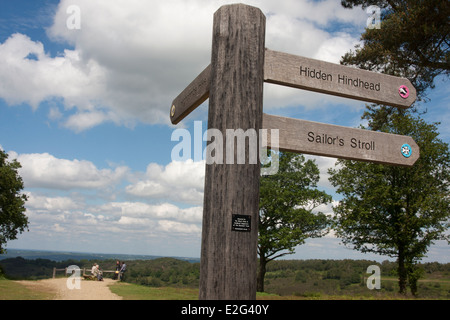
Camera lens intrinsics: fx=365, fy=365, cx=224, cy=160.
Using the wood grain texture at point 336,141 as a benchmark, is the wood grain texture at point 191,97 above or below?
above

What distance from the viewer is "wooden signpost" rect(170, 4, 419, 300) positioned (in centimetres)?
294

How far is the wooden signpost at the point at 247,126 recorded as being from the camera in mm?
2941

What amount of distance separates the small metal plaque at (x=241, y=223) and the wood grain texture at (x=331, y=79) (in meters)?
1.34

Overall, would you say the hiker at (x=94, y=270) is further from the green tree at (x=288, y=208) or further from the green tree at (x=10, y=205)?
the green tree at (x=288, y=208)

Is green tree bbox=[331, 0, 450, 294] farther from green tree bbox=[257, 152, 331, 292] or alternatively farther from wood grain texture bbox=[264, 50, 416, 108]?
wood grain texture bbox=[264, 50, 416, 108]

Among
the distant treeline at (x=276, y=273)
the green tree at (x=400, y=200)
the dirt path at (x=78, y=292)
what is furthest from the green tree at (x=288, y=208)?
the distant treeline at (x=276, y=273)

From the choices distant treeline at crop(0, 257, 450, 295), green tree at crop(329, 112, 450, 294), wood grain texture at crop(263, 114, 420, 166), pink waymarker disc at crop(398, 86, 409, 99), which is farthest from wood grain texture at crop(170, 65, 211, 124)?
distant treeline at crop(0, 257, 450, 295)

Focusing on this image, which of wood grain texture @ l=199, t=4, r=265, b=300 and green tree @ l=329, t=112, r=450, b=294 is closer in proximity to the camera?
wood grain texture @ l=199, t=4, r=265, b=300

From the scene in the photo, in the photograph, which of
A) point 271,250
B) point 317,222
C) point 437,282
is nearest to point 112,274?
point 271,250

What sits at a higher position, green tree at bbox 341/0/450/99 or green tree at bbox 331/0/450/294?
green tree at bbox 341/0/450/99

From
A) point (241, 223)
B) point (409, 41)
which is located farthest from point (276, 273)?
point (241, 223)

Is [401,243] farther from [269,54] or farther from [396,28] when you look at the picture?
[269,54]

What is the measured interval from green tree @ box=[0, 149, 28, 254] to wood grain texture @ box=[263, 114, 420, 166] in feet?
99.3
